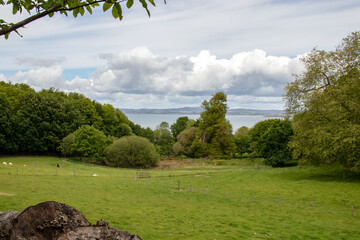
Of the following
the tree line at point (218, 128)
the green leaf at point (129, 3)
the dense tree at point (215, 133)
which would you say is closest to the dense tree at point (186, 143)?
the tree line at point (218, 128)

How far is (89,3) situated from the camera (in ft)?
12.7

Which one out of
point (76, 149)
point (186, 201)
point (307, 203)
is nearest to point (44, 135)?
point (76, 149)

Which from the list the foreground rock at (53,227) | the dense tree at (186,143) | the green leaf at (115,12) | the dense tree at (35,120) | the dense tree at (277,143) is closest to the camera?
the foreground rock at (53,227)

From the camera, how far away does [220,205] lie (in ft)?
82.7

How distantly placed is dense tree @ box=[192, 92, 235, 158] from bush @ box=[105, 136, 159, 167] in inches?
617

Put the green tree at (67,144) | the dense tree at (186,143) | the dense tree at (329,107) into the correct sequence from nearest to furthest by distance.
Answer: the dense tree at (329,107)
the green tree at (67,144)
the dense tree at (186,143)

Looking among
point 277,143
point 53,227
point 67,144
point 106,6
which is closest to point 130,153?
point 67,144

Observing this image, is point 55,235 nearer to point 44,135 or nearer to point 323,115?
point 323,115

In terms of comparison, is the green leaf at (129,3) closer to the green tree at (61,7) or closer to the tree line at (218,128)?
the green tree at (61,7)

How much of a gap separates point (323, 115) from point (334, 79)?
209 inches

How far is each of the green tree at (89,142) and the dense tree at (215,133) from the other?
77.9 feet

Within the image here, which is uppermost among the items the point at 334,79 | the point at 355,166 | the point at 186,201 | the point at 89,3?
the point at 334,79

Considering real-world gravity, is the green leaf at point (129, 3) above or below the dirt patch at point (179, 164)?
above

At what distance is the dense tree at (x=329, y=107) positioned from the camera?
3028 cm
